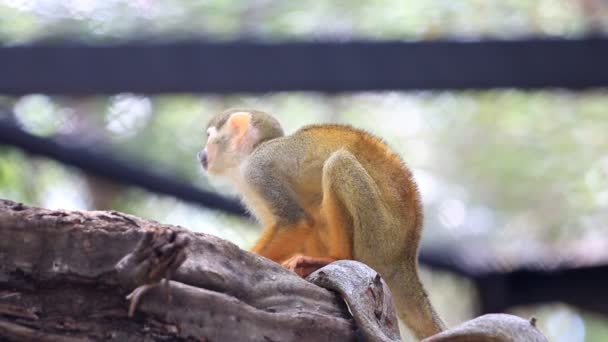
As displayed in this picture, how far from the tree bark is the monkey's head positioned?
1.40 m

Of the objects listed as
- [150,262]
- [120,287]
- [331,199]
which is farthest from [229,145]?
[150,262]

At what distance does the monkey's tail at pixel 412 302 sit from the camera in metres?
3.46

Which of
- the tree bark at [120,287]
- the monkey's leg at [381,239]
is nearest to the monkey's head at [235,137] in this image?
the monkey's leg at [381,239]

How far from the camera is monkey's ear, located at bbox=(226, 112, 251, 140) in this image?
13.6 feet

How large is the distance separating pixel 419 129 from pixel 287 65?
1.84 m

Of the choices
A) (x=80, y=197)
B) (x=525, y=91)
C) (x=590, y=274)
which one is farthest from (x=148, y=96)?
(x=590, y=274)

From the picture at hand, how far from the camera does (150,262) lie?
2.27 m

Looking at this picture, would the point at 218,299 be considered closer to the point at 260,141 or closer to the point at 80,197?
the point at 260,141

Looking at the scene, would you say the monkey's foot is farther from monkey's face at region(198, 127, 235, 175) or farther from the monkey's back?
monkey's face at region(198, 127, 235, 175)

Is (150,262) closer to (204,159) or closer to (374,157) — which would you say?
(374,157)

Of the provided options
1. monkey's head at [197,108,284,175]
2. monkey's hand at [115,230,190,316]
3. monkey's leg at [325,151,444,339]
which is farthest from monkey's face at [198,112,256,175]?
monkey's hand at [115,230,190,316]

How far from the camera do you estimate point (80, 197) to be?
6.63m

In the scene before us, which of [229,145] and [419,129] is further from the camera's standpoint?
[419,129]

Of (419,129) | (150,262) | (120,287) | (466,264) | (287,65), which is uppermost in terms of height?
(287,65)
